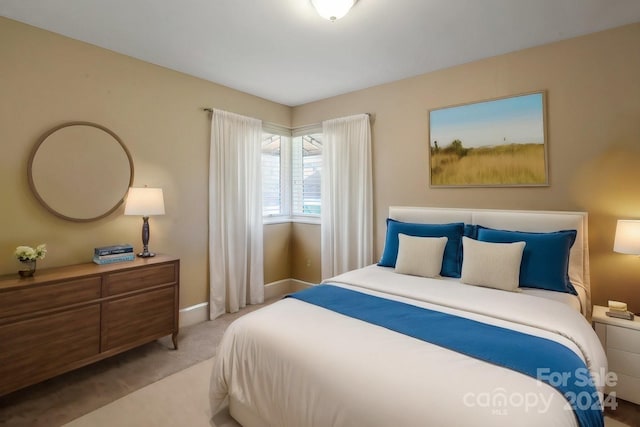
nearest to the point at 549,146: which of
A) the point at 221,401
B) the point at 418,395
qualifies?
the point at 418,395

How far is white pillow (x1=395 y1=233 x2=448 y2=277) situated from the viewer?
102 inches

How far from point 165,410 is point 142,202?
1.64 m

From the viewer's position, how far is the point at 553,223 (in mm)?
2518

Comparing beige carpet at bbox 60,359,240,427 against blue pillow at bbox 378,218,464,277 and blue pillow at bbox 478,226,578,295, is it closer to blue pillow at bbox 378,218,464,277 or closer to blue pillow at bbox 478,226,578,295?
blue pillow at bbox 378,218,464,277

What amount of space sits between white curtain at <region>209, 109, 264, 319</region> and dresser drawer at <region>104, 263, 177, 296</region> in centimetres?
80

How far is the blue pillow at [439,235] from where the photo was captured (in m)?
2.67

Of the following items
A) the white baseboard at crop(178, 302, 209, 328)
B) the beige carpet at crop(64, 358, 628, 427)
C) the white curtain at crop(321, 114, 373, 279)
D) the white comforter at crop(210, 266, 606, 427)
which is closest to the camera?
the white comforter at crop(210, 266, 606, 427)

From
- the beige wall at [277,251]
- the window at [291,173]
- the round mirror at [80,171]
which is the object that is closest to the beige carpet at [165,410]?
the round mirror at [80,171]

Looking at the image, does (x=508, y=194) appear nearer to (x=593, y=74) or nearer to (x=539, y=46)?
(x=593, y=74)

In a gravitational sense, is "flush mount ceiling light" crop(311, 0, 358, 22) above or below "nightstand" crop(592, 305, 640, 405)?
above

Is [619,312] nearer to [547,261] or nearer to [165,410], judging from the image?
[547,261]

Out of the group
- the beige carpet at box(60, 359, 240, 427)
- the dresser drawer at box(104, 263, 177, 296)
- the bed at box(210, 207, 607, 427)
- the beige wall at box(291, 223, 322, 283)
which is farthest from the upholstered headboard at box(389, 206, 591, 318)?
the dresser drawer at box(104, 263, 177, 296)

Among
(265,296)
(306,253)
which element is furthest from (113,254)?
(306,253)

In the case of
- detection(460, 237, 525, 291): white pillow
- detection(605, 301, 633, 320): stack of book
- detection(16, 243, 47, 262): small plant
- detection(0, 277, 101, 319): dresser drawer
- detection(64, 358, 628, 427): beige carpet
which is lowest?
detection(64, 358, 628, 427): beige carpet
